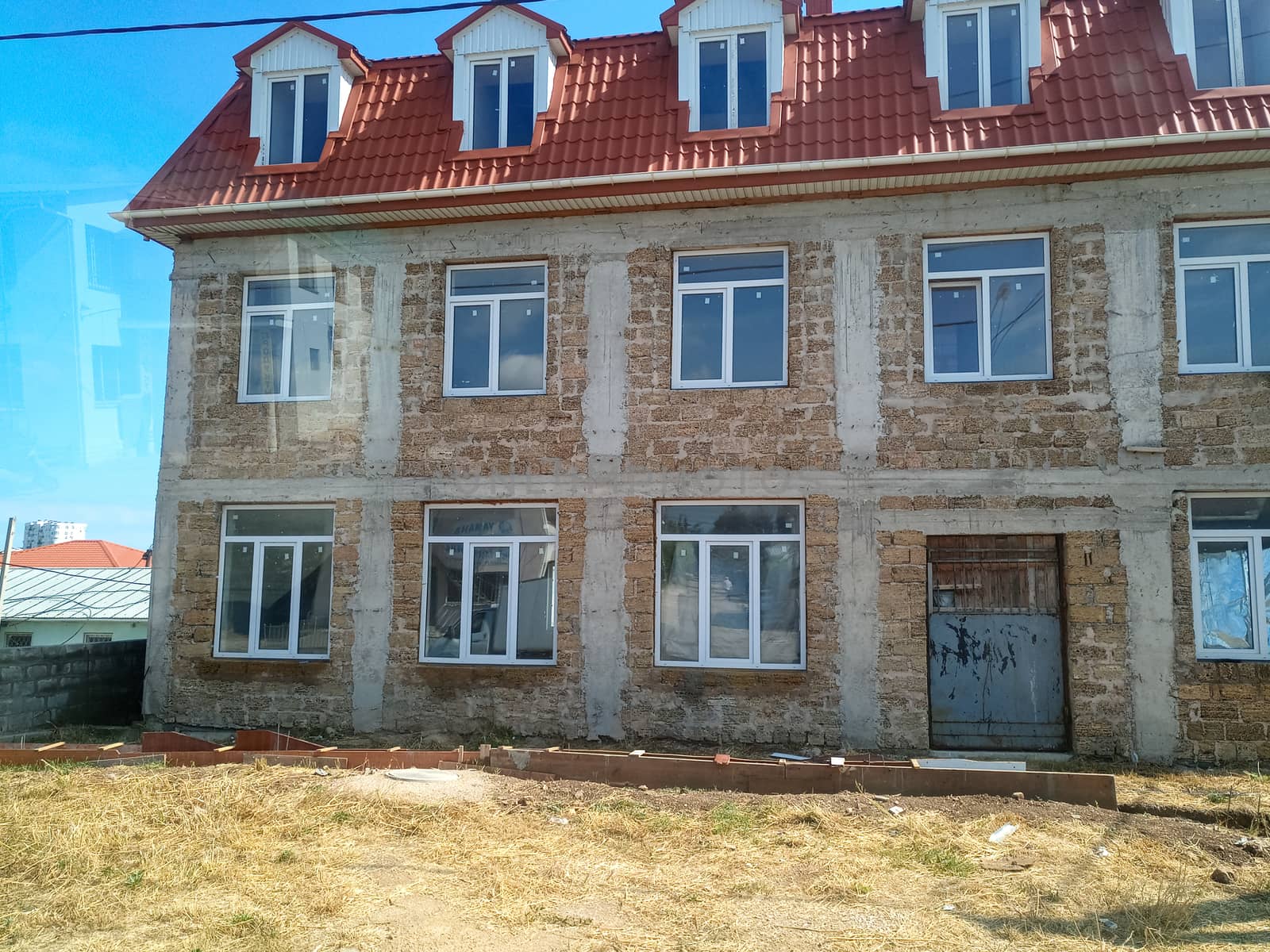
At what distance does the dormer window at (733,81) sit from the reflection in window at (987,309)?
260 cm

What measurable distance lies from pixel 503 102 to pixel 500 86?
22 centimetres

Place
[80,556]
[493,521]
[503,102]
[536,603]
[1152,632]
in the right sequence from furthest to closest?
[80,556] → [503,102] → [493,521] → [536,603] → [1152,632]

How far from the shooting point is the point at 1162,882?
6016 mm

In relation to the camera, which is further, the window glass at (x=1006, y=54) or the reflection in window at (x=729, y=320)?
the reflection in window at (x=729, y=320)

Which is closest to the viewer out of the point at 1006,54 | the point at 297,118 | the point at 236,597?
the point at 1006,54

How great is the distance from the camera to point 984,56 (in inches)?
434

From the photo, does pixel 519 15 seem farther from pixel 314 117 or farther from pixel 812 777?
pixel 812 777

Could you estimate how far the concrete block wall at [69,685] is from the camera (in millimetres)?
11516

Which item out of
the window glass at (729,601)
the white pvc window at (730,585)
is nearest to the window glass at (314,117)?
the white pvc window at (730,585)

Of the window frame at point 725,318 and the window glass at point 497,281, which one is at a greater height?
the window glass at point 497,281

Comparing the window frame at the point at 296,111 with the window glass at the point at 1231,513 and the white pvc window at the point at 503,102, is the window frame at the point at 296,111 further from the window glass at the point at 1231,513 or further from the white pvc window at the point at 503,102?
the window glass at the point at 1231,513

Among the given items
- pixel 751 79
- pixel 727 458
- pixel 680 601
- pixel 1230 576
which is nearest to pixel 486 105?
pixel 751 79

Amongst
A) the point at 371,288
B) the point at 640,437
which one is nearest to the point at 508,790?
the point at 640,437

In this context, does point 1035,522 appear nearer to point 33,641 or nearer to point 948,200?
point 948,200
